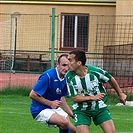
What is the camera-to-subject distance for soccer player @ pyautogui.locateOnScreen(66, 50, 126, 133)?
9.22m

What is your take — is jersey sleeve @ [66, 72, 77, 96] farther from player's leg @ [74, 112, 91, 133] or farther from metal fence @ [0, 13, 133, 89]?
metal fence @ [0, 13, 133, 89]

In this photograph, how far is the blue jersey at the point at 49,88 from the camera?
9930 millimetres

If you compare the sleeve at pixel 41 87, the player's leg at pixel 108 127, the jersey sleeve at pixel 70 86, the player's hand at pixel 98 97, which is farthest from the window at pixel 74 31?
the player's hand at pixel 98 97

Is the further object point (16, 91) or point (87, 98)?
point (16, 91)

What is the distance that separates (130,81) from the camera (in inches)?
797

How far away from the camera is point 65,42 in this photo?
2527 centimetres

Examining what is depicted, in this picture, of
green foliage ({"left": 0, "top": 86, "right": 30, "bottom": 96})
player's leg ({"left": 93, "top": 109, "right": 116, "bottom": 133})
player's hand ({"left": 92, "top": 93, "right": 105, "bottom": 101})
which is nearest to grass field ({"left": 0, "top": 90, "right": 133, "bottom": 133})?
green foliage ({"left": 0, "top": 86, "right": 30, "bottom": 96})

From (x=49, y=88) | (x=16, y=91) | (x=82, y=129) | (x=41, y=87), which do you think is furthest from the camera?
(x=16, y=91)

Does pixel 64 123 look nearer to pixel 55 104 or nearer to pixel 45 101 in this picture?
pixel 55 104

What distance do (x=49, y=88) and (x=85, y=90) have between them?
94 cm

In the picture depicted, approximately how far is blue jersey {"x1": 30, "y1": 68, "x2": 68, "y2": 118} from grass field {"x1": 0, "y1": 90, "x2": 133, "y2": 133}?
242 centimetres

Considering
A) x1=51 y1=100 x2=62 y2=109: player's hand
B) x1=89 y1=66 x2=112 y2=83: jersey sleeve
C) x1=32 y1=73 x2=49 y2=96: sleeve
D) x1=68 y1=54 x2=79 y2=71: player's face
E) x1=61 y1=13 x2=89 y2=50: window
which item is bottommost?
x1=51 y1=100 x2=62 y2=109: player's hand

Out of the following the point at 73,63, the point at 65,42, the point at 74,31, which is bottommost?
the point at 73,63

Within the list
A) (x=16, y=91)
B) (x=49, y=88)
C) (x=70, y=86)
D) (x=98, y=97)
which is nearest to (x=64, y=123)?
(x=49, y=88)
